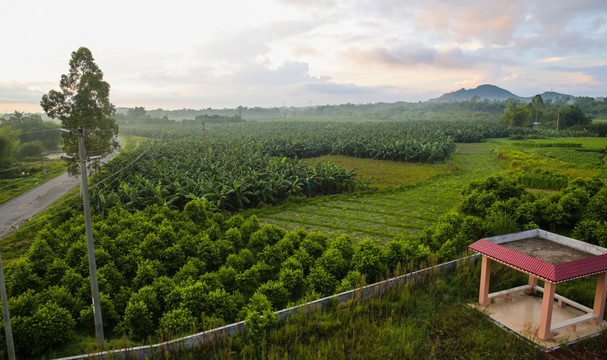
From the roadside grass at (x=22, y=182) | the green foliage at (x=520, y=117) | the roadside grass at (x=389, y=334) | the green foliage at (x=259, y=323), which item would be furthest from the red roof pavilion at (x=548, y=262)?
the green foliage at (x=520, y=117)

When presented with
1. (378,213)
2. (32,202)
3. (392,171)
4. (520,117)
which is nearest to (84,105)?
(32,202)

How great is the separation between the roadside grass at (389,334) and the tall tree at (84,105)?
19.5 metres

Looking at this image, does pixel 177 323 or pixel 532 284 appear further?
pixel 532 284

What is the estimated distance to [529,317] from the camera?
7.75 metres

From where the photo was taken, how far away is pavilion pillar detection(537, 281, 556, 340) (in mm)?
6703

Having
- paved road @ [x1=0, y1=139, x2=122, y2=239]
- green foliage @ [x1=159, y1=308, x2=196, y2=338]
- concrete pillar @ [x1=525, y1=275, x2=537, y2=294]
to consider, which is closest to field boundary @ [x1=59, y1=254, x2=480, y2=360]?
green foliage @ [x1=159, y1=308, x2=196, y2=338]

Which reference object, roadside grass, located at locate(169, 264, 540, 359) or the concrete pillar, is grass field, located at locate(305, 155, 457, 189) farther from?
roadside grass, located at locate(169, 264, 540, 359)

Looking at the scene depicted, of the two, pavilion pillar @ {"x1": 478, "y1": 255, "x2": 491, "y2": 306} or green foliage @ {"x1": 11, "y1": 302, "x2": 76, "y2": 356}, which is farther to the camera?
pavilion pillar @ {"x1": 478, "y1": 255, "x2": 491, "y2": 306}

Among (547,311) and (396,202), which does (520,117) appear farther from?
(547,311)

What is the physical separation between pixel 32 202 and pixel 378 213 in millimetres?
20001

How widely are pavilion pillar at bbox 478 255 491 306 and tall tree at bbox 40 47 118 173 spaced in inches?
854

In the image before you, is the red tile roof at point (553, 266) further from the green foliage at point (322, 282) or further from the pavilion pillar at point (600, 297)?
the green foliage at point (322, 282)

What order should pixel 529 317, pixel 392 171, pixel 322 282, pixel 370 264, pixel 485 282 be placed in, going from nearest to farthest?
pixel 529 317
pixel 485 282
pixel 322 282
pixel 370 264
pixel 392 171

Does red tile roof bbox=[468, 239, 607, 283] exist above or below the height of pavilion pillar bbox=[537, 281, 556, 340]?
above
